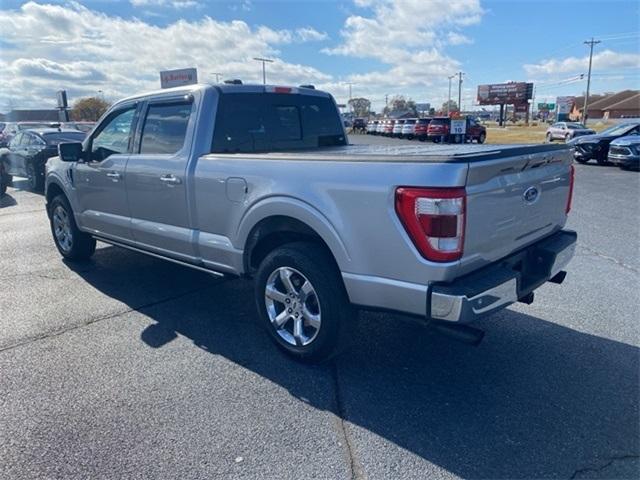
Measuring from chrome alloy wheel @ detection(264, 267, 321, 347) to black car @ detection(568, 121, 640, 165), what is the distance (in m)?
17.4

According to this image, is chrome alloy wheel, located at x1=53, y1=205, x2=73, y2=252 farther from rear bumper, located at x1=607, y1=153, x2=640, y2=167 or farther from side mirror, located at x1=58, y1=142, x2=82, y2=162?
rear bumper, located at x1=607, y1=153, x2=640, y2=167

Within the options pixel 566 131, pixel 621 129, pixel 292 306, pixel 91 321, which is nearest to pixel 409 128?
pixel 566 131

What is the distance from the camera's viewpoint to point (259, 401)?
317 cm

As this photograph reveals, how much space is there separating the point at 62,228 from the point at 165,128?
2.86 m

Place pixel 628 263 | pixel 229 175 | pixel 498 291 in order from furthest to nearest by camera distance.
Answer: pixel 628 263 → pixel 229 175 → pixel 498 291

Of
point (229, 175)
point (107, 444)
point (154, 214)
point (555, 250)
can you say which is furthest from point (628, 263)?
point (107, 444)

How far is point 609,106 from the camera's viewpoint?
375 ft

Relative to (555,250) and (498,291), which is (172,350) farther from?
(555,250)

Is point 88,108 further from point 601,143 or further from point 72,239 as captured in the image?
point 72,239

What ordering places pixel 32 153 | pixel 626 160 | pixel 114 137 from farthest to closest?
pixel 626 160, pixel 32 153, pixel 114 137

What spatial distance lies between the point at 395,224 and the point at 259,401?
1443 millimetres

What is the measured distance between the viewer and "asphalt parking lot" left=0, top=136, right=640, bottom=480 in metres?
2.61

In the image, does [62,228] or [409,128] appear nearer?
[62,228]

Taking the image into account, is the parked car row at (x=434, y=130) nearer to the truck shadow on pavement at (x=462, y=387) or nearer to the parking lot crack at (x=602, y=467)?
the truck shadow on pavement at (x=462, y=387)
